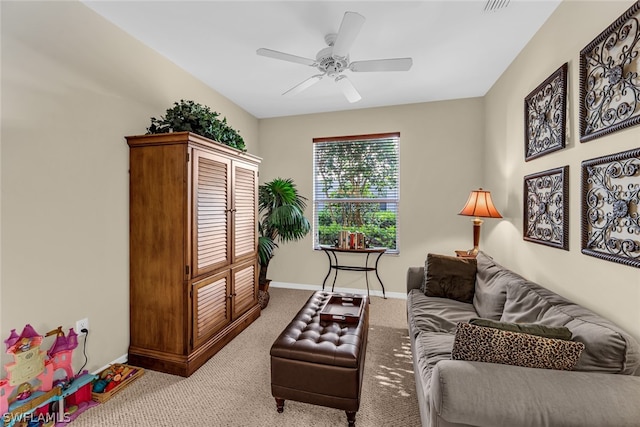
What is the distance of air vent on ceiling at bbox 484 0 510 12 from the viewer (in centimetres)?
192

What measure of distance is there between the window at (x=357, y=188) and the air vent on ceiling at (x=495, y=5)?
1.99 meters

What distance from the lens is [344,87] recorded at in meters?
2.65

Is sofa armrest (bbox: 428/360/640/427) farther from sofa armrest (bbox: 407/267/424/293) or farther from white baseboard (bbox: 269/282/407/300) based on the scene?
white baseboard (bbox: 269/282/407/300)

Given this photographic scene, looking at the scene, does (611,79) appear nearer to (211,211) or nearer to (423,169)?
(423,169)

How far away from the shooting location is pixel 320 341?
1854 mm

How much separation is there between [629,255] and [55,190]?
129 inches

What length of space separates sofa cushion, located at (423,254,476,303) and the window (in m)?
1.38

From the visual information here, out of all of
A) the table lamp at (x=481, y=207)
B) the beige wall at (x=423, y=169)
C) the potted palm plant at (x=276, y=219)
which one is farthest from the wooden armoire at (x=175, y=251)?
the table lamp at (x=481, y=207)

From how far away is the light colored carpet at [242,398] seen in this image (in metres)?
1.73

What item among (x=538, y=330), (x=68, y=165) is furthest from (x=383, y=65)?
(x=68, y=165)

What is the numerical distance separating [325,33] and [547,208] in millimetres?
2213

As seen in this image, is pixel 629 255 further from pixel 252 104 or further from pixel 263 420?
pixel 252 104

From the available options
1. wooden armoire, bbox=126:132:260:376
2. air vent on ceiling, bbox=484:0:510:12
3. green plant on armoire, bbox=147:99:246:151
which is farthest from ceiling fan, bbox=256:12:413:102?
wooden armoire, bbox=126:132:260:376

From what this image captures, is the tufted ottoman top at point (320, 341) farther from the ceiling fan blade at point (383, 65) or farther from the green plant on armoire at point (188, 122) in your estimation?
the ceiling fan blade at point (383, 65)
